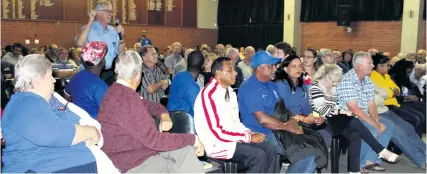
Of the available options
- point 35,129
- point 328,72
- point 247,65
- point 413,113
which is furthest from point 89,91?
point 247,65

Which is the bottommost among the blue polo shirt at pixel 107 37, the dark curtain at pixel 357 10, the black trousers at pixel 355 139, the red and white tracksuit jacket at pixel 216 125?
the black trousers at pixel 355 139

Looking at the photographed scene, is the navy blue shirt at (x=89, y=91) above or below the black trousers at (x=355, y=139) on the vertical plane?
above

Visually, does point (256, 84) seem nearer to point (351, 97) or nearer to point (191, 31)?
point (351, 97)

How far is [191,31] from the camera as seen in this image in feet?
51.8

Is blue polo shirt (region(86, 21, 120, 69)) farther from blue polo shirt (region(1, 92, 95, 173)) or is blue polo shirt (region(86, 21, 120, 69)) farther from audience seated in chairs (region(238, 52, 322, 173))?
blue polo shirt (region(1, 92, 95, 173))

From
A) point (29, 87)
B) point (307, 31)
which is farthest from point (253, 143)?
point (307, 31)

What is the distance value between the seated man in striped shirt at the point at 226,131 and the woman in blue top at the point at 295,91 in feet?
2.39

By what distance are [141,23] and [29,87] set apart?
12.5 meters

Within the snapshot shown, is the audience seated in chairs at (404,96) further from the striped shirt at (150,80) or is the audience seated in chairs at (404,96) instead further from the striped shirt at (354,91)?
the striped shirt at (150,80)

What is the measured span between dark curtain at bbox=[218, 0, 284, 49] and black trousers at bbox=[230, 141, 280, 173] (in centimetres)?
1102

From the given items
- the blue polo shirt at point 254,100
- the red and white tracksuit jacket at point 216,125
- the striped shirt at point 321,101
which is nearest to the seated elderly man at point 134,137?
the red and white tracksuit jacket at point 216,125

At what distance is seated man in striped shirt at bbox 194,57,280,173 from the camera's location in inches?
131

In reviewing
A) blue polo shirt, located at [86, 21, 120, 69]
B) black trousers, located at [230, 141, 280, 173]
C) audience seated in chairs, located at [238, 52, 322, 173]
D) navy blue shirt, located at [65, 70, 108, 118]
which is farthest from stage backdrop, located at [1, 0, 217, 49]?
black trousers, located at [230, 141, 280, 173]

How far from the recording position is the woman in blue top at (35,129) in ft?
7.22
